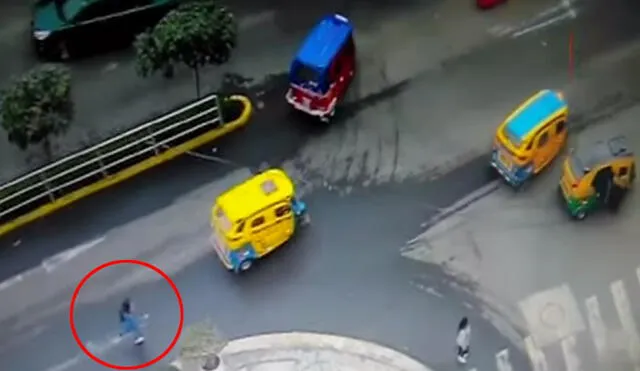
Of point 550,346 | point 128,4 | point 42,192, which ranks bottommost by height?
point 550,346

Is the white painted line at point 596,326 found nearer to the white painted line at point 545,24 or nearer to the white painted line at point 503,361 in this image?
the white painted line at point 503,361

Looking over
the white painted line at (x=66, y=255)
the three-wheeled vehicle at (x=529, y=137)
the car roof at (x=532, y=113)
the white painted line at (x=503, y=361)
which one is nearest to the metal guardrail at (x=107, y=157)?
the white painted line at (x=66, y=255)

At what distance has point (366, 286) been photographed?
1390 inches

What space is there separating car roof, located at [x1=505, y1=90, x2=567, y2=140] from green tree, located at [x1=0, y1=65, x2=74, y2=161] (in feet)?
35.6

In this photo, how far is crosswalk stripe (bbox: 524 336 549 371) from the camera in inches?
1335

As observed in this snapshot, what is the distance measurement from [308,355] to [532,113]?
8.20 m

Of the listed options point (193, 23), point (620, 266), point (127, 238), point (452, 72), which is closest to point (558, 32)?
point (452, 72)

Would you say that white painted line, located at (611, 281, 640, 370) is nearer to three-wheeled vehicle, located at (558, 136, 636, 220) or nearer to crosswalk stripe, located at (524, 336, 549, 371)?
crosswalk stripe, located at (524, 336, 549, 371)

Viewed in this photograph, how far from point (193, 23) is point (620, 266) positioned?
39.1 ft

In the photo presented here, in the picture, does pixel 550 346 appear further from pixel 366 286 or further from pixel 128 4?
pixel 128 4

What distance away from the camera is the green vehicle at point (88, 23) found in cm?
3897

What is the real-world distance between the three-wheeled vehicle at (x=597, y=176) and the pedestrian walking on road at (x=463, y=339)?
4312mm

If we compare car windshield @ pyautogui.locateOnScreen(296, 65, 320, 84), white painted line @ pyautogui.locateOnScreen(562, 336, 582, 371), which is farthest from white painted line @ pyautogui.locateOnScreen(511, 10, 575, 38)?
white painted line @ pyautogui.locateOnScreen(562, 336, 582, 371)

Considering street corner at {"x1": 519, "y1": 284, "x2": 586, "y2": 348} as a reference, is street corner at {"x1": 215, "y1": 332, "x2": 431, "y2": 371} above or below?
below
